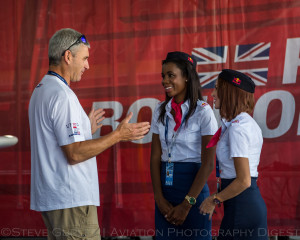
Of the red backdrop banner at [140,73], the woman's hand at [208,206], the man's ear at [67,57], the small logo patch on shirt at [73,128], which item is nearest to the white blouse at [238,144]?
the woman's hand at [208,206]

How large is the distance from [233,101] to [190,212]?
73 cm

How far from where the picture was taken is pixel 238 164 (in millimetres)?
1752

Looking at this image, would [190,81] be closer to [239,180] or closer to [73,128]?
[239,180]

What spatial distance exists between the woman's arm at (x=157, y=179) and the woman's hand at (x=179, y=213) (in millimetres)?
36

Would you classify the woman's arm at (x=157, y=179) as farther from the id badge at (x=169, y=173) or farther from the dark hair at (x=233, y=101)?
the dark hair at (x=233, y=101)

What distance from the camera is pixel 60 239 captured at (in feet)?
5.81

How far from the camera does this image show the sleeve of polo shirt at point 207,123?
7.28 feet

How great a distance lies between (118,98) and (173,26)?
2.86 ft

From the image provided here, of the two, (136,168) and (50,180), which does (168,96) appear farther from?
(136,168)

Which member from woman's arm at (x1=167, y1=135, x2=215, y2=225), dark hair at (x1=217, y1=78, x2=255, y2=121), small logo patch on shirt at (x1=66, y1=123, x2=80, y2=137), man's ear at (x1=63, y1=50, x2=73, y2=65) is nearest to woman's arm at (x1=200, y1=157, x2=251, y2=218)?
dark hair at (x1=217, y1=78, x2=255, y2=121)

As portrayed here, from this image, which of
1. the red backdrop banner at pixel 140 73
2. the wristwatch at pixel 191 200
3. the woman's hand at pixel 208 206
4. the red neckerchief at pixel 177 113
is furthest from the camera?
the red backdrop banner at pixel 140 73

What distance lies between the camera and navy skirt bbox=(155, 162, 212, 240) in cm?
221

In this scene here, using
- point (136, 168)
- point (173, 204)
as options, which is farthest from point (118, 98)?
point (173, 204)

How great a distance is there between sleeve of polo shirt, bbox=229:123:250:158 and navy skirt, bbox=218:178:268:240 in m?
0.16
